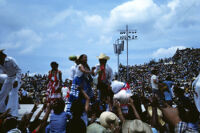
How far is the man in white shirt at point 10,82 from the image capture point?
16.1ft

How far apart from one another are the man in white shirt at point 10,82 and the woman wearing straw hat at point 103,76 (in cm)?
196

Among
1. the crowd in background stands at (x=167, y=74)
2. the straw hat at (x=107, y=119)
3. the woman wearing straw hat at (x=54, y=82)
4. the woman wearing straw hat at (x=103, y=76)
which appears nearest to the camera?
the straw hat at (x=107, y=119)

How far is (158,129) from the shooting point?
120 inches

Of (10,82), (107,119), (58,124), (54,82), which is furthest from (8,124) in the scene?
(54,82)

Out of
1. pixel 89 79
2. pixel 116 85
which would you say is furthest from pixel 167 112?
pixel 89 79

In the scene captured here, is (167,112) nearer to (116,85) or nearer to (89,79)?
(116,85)

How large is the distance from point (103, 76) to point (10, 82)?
226 centimetres

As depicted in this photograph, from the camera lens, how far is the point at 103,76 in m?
5.61

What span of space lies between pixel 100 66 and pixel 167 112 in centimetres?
306

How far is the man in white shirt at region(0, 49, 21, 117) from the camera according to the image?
4895mm

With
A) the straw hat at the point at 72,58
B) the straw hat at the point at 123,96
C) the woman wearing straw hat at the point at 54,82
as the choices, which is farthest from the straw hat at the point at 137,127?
the woman wearing straw hat at the point at 54,82

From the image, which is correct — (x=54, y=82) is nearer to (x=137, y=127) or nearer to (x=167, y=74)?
(x=137, y=127)

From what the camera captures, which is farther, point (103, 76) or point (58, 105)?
point (103, 76)

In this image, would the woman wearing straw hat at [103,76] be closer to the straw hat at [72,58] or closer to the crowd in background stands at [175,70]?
the straw hat at [72,58]
